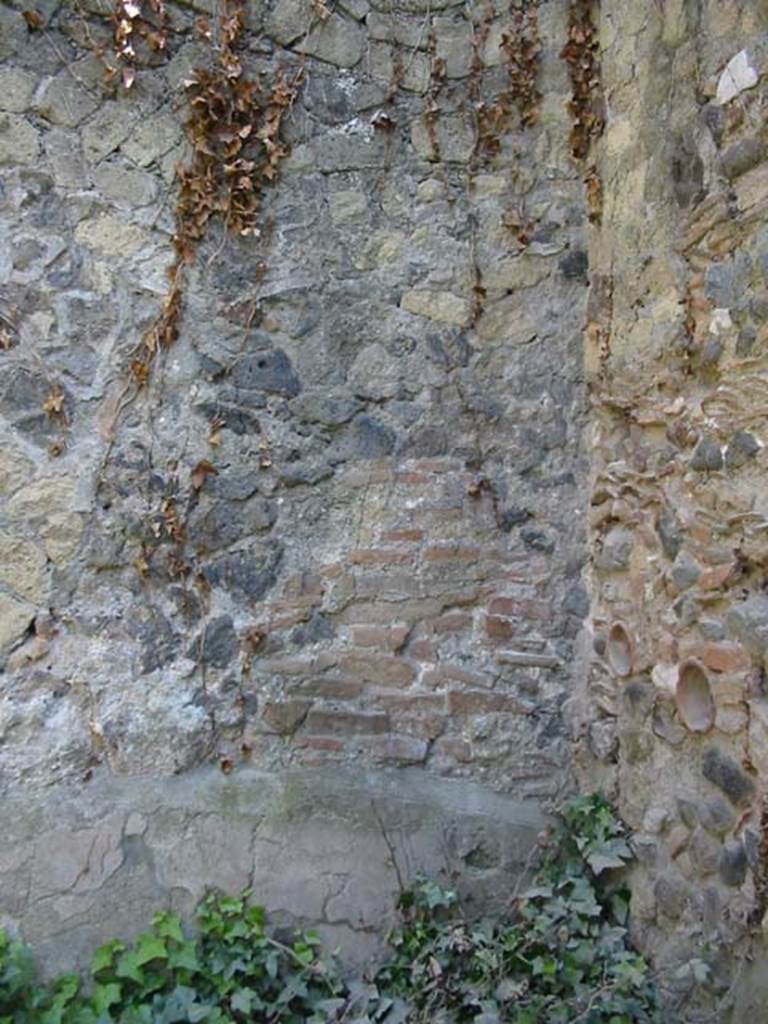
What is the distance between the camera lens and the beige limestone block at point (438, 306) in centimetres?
274

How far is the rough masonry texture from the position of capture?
238 centimetres

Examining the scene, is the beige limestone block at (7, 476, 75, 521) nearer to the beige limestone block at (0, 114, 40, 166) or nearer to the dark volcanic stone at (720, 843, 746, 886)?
the beige limestone block at (0, 114, 40, 166)

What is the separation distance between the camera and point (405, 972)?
8.07ft

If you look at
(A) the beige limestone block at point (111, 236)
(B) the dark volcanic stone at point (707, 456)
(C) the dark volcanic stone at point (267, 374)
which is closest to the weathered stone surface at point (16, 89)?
(A) the beige limestone block at point (111, 236)

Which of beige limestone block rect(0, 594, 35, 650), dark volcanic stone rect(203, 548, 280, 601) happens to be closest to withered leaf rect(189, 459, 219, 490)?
dark volcanic stone rect(203, 548, 280, 601)

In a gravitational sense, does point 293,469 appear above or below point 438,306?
below

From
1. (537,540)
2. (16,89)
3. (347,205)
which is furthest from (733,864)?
(16,89)

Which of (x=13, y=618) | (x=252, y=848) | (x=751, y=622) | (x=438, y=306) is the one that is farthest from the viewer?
(x=438, y=306)

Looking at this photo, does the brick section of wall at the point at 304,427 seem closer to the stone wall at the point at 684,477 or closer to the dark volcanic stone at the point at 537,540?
the dark volcanic stone at the point at 537,540

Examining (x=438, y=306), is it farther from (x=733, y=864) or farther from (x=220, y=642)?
(x=733, y=864)

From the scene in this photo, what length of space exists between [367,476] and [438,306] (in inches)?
21.3

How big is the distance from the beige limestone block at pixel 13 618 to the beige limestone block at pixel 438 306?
1326 millimetres

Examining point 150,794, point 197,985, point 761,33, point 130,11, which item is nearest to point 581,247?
point 761,33

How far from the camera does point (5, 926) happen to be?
236 cm
